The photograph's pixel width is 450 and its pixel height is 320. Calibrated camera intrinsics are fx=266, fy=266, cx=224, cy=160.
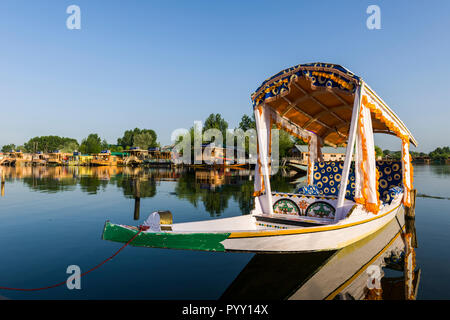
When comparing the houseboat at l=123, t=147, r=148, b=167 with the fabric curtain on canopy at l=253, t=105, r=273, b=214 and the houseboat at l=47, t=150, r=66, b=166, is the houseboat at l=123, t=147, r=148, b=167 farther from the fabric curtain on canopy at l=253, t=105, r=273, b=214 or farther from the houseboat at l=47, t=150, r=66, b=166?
the fabric curtain on canopy at l=253, t=105, r=273, b=214

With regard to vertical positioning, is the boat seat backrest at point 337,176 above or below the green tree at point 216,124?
below

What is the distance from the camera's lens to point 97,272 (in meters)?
6.76

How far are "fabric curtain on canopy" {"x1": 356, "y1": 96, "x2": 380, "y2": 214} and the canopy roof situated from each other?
34.8 inches

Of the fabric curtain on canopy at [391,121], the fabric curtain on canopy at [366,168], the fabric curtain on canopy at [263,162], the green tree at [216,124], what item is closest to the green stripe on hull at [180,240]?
the fabric curtain on canopy at [263,162]

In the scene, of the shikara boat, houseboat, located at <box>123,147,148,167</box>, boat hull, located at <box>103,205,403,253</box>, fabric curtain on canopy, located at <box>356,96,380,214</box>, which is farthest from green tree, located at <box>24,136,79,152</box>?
fabric curtain on canopy, located at <box>356,96,380,214</box>

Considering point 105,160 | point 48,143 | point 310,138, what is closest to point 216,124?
point 105,160

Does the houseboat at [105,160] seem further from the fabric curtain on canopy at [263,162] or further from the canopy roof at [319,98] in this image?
the fabric curtain on canopy at [263,162]

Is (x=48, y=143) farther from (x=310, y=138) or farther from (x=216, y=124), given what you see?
(x=310, y=138)

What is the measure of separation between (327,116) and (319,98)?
1.94 meters

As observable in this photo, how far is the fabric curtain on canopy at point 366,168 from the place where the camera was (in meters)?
7.00

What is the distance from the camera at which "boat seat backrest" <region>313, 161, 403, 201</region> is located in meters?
11.2

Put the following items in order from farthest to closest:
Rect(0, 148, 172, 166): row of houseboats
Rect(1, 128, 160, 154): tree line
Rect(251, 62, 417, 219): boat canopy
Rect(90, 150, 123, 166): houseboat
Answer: Rect(1, 128, 160, 154): tree line
Rect(0, 148, 172, 166): row of houseboats
Rect(90, 150, 123, 166): houseboat
Rect(251, 62, 417, 219): boat canopy
